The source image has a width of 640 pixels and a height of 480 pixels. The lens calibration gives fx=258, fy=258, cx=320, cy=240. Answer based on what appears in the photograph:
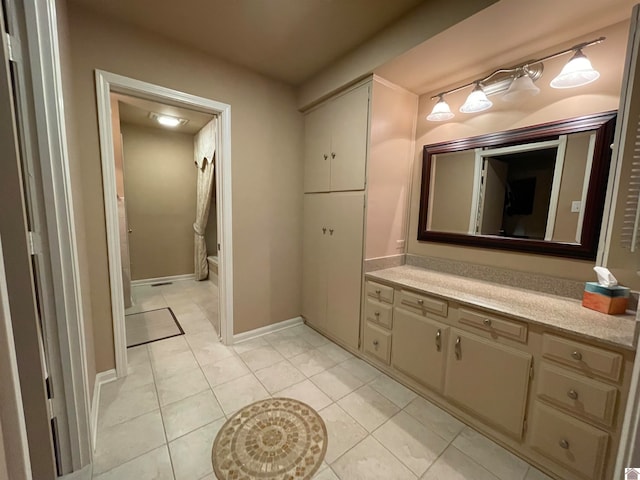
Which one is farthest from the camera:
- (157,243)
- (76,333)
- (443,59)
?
(157,243)

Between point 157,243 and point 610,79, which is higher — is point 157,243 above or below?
below

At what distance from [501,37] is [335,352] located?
2.60 metres

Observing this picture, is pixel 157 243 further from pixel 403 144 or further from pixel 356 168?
pixel 403 144

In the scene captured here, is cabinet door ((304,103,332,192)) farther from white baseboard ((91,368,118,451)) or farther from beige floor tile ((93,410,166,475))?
white baseboard ((91,368,118,451))

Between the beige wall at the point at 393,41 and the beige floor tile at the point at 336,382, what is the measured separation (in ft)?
7.77

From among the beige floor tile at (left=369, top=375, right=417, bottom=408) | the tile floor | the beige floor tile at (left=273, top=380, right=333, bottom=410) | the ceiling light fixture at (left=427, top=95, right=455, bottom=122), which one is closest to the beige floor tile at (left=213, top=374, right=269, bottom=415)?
the tile floor

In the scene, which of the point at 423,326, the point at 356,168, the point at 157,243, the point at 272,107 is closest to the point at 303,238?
the point at 356,168

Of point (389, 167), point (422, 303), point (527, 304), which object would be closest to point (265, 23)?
point (389, 167)

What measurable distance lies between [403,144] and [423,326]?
1.53 m

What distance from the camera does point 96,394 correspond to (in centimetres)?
177

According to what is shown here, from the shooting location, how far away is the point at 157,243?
436 centimetres

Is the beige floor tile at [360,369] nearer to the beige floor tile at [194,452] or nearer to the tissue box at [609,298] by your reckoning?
the beige floor tile at [194,452]

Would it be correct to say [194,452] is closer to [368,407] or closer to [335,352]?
[368,407]

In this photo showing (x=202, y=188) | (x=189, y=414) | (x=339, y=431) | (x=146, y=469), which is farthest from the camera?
(x=202, y=188)
